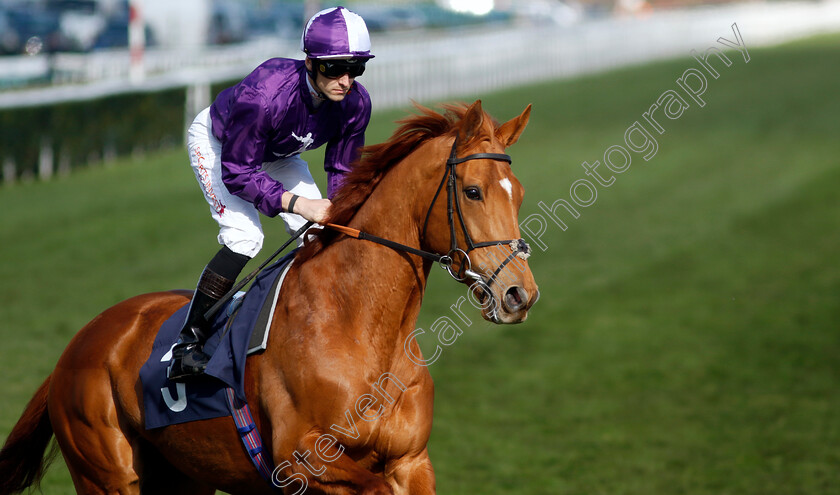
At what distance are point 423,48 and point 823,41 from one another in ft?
79.5

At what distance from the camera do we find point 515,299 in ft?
9.25

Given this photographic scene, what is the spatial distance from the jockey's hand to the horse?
0.10 feet

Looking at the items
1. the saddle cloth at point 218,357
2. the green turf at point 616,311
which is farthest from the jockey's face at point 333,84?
the green turf at point 616,311

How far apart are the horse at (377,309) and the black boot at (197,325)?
0.22m

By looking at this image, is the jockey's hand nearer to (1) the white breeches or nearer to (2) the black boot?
(1) the white breeches

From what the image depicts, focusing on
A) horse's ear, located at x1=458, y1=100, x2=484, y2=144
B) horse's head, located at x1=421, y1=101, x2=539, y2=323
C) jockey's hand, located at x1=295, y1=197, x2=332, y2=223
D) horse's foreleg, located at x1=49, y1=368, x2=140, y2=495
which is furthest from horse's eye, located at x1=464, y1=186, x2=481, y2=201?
horse's foreleg, located at x1=49, y1=368, x2=140, y2=495

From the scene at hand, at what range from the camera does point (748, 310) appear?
8852 millimetres

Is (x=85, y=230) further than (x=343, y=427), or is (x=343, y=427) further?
(x=85, y=230)

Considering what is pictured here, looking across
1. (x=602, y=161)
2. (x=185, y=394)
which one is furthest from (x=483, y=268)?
(x=602, y=161)

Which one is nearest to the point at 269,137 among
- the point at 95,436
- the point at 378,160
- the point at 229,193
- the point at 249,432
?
the point at 229,193

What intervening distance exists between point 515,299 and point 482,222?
0.89ft

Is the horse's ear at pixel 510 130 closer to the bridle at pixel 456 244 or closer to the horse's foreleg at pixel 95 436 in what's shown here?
the bridle at pixel 456 244

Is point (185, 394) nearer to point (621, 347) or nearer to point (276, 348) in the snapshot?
point (276, 348)

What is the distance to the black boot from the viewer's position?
3348 millimetres
